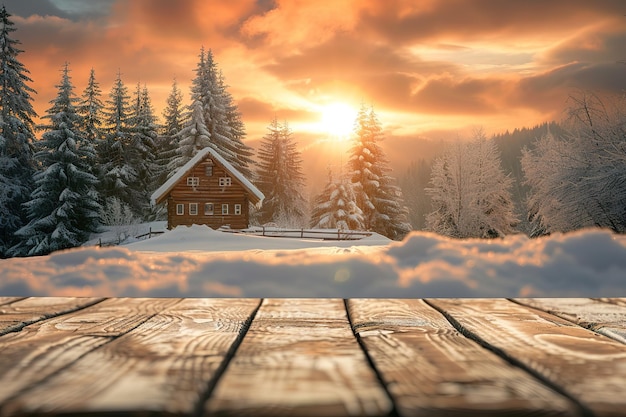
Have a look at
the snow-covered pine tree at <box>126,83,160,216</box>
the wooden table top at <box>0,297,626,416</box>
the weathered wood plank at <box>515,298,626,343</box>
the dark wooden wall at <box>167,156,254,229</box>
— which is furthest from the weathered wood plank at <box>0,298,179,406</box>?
the snow-covered pine tree at <box>126,83,160,216</box>

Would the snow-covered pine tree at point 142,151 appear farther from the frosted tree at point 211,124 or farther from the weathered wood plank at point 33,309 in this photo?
the weathered wood plank at point 33,309

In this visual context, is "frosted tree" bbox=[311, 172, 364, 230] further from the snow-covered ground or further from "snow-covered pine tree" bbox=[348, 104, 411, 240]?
A: the snow-covered ground

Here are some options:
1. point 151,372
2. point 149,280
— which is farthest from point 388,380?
point 149,280

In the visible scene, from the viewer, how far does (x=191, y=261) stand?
2.63m

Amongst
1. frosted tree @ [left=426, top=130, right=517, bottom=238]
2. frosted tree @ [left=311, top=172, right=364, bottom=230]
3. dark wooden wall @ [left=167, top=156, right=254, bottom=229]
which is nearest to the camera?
dark wooden wall @ [left=167, top=156, right=254, bottom=229]

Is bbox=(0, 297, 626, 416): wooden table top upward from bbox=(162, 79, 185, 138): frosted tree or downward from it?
downward

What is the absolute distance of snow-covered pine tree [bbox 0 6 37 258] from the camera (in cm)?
4003

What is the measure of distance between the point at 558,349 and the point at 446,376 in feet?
1.22

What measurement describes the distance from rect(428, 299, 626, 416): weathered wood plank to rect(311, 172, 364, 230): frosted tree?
42.8 metres

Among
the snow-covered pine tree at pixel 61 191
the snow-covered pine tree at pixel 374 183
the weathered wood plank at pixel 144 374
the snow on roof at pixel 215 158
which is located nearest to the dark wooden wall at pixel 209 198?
the snow on roof at pixel 215 158

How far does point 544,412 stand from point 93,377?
2.67 ft

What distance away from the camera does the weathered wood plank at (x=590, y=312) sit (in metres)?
1.50

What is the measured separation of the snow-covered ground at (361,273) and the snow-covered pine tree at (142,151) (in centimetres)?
5192

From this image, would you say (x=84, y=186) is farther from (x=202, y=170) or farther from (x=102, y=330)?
(x=102, y=330)
